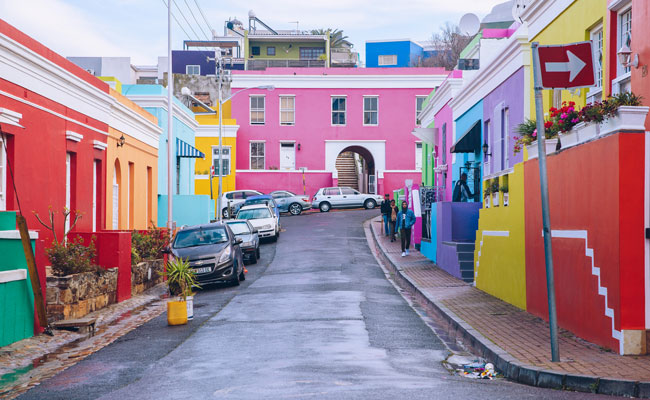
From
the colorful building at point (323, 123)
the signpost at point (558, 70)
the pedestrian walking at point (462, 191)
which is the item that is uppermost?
the colorful building at point (323, 123)

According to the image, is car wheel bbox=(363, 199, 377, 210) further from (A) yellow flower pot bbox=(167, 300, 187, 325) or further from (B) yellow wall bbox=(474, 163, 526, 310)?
(A) yellow flower pot bbox=(167, 300, 187, 325)

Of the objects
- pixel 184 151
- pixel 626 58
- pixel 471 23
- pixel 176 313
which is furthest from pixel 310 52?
pixel 626 58

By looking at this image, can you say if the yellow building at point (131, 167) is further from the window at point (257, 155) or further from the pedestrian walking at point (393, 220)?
the window at point (257, 155)

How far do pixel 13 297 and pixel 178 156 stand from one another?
24.2 m

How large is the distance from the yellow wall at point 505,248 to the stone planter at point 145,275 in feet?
28.0

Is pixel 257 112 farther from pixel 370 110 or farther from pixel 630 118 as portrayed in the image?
pixel 630 118

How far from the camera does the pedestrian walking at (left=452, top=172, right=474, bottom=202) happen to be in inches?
1008

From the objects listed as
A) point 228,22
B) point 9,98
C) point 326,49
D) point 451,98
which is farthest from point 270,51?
point 9,98

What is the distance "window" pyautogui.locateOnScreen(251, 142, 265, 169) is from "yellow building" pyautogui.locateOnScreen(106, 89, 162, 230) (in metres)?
22.5

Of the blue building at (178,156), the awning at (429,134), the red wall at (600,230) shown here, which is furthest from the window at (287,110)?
the red wall at (600,230)

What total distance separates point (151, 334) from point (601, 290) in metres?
7.23

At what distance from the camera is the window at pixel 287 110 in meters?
53.8

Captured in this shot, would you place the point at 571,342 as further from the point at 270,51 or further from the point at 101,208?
the point at 270,51

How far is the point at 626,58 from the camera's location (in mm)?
12523
